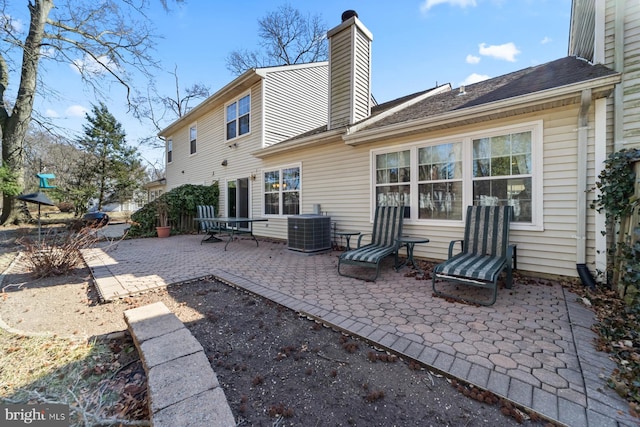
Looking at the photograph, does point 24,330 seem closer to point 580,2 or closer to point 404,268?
point 404,268

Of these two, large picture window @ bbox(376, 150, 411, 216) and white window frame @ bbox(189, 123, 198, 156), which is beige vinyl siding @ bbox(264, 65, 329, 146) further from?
white window frame @ bbox(189, 123, 198, 156)

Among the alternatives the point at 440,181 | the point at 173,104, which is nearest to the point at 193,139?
the point at 173,104

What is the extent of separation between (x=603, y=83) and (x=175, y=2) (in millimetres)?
12690

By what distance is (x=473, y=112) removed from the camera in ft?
14.3

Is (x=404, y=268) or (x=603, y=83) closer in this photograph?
(x=603, y=83)

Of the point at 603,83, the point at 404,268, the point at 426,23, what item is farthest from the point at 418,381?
the point at 426,23

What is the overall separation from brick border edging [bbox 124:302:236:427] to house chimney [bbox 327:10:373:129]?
5.89 metres

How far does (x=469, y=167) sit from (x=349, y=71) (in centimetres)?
402

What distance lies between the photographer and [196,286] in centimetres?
421

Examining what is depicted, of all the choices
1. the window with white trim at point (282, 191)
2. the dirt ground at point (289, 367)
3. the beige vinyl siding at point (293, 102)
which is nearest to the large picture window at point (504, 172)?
the dirt ground at point (289, 367)

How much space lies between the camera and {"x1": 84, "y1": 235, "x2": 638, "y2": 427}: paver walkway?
1.77 metres

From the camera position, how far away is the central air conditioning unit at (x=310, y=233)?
21.0 feet

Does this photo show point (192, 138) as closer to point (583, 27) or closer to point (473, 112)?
point (473, 112)

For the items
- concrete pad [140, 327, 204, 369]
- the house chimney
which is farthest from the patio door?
concrete pad [140, 327, 204, 369]
